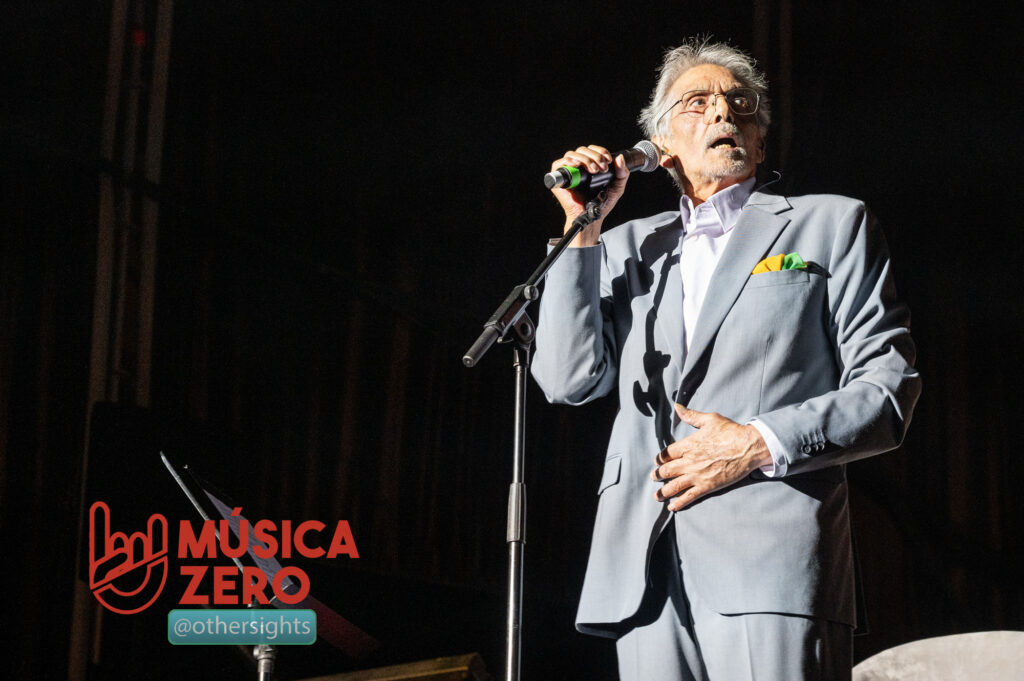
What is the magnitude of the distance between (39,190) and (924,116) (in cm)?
271

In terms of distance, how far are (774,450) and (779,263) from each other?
1.09 ft

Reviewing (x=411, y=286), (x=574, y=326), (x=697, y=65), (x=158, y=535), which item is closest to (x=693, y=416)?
(x=574, y=326)

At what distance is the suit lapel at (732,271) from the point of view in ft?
5.50

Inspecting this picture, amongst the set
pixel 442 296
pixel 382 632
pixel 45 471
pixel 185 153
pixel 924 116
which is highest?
pixel 924 116

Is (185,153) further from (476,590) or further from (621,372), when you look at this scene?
(621,372)

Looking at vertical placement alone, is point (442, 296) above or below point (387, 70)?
below

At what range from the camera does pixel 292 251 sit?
335cm

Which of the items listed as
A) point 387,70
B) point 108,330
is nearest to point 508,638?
point 108,330

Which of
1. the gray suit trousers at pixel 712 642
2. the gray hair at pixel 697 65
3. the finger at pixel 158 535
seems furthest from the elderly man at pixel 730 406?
the finger at pixel 158 535

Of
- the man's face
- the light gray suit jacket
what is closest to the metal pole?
the light gray suit jacket

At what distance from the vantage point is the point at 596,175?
1.72 metres

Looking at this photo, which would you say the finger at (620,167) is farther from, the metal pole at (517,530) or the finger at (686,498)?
the finger at (686,498)

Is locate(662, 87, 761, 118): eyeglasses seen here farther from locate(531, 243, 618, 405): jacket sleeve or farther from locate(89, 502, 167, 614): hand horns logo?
locate(89, 502, 167, 614): hand horns logo

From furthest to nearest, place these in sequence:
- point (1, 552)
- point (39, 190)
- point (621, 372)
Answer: point (39, 190), point (1, 552), point (621, 372)
